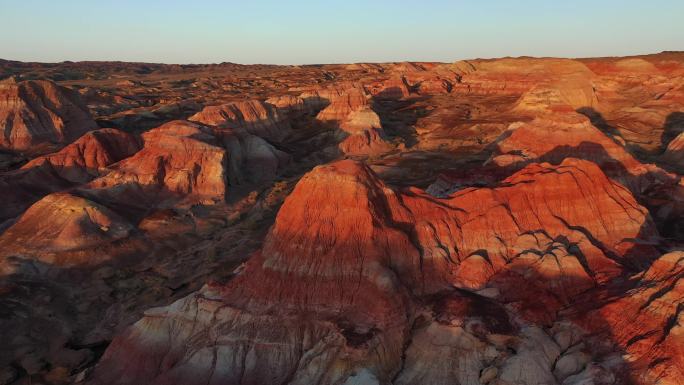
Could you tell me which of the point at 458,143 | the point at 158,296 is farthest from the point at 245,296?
the point at 458,143

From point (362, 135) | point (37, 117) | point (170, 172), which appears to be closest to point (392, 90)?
point (362, 135)

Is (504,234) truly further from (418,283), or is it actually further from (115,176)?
(115,176)

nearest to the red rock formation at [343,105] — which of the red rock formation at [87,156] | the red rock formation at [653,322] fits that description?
the red rock formation at [87,156]

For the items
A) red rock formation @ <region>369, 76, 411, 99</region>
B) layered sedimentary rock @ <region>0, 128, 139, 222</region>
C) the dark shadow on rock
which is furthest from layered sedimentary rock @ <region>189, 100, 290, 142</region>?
the dark shadow on rock

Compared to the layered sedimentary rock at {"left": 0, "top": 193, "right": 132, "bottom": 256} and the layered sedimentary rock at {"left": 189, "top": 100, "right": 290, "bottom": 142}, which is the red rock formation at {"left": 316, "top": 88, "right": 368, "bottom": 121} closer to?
the layered sedimentary rock at {"left": 189, "top": 100, "right": 290, "bottom": 142}

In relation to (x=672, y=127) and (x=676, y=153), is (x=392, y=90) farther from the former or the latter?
(x=676, y=153)

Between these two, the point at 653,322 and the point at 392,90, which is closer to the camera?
the point at 653,322
